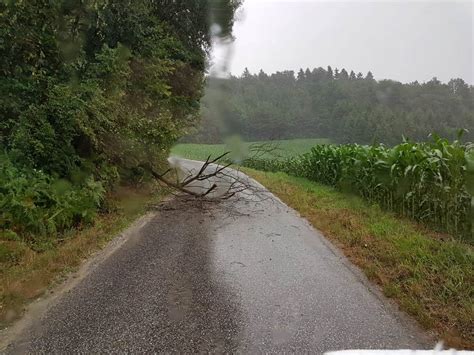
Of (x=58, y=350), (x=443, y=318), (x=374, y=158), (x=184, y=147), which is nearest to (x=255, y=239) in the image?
(x=443, y=318)

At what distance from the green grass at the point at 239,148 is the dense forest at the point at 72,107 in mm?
1723

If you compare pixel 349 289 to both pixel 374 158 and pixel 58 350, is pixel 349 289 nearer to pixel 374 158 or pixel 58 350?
pixel 58 350

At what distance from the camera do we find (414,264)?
506 cm

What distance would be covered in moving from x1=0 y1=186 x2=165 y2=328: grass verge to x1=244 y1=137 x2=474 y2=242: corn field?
641 centimetres

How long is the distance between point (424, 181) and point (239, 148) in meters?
4.36

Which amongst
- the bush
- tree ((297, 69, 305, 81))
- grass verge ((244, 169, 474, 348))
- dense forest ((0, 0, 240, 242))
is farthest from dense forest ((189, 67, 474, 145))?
the bush

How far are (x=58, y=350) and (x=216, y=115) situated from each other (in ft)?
25.5

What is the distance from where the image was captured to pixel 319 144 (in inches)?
690

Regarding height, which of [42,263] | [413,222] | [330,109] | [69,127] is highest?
[330,109]

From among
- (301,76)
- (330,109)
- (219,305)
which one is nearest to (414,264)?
(219,305)

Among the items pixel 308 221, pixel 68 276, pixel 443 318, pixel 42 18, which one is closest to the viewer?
pixel 443 318

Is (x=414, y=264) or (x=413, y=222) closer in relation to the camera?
(x=414, y=264)

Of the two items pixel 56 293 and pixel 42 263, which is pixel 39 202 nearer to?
pixel 42 263

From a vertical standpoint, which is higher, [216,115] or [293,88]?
[293,88]
